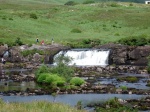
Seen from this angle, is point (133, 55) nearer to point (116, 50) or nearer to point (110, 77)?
point (116, 50)

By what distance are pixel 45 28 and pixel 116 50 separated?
28197 mm

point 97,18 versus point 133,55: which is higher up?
point 97,18

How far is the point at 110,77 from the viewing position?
6272 centimetres

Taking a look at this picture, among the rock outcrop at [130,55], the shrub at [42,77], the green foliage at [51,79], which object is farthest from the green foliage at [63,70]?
the rock outcrop at [130,55]

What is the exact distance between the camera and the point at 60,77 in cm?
5553

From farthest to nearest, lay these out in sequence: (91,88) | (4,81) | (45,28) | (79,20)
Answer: (79,20), (45,28), (4,81), (91,88)

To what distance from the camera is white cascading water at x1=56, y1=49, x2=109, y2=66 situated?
3135 inches

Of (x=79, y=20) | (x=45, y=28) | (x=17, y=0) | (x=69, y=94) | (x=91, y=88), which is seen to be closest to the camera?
(x=69, y=94)

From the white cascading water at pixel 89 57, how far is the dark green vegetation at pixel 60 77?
2074 centimetres

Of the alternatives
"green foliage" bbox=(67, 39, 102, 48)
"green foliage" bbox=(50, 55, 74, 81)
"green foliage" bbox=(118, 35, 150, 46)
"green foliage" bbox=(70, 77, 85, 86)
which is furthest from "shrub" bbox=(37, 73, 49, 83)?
"green foliage" bbox=(67, 39, 102, 48)

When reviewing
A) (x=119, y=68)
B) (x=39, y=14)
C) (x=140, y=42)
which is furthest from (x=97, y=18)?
(x=119, y=68)

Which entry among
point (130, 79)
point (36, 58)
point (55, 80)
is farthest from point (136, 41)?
point (55, 80)

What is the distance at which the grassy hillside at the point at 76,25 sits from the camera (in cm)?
9569

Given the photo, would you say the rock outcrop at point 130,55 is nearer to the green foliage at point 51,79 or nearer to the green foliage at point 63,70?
the green foliage at point 63,70
